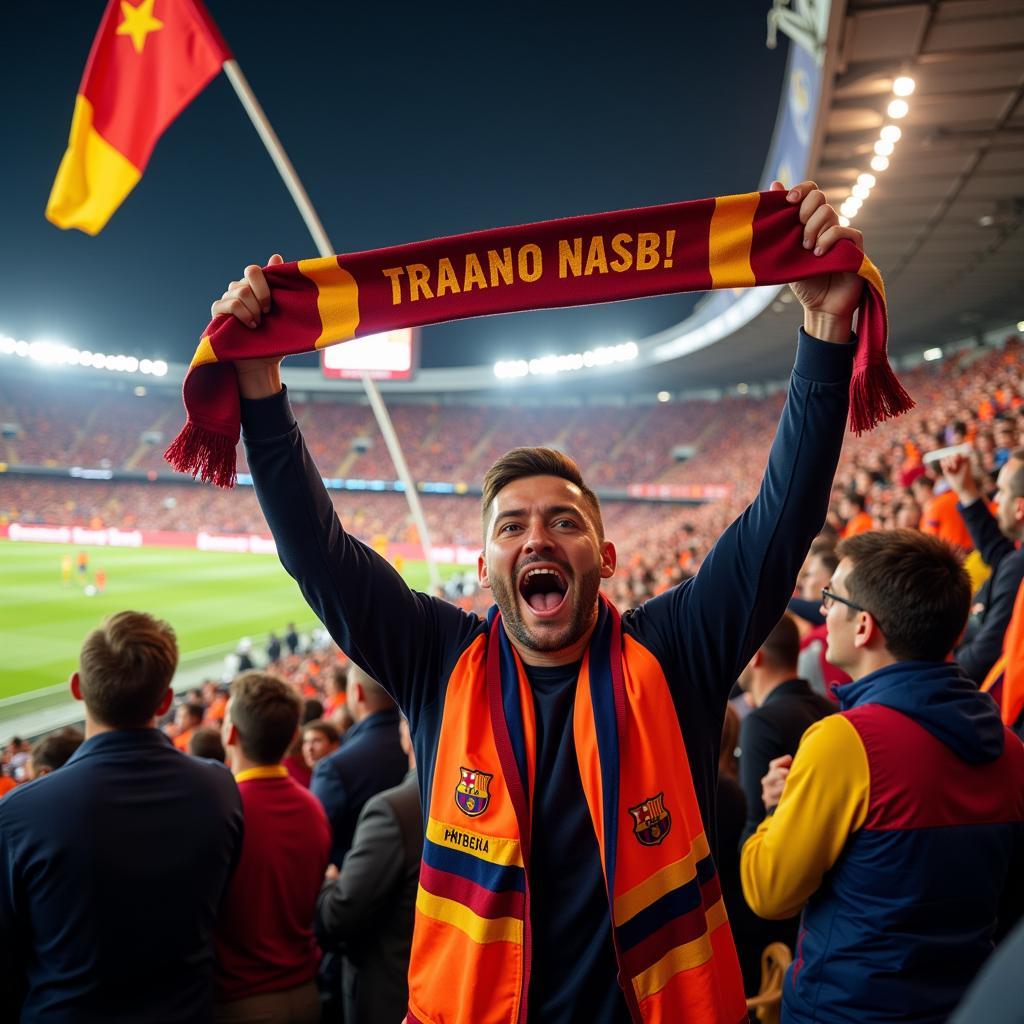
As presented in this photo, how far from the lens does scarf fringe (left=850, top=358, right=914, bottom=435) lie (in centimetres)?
182

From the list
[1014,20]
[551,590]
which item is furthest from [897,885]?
[1014,20]

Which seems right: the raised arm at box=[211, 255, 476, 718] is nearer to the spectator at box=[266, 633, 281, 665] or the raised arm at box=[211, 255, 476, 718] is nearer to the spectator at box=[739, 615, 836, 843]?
the spectator at box=[739, 615, 836, 843]

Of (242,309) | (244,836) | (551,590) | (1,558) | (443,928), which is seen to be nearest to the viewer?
(443,928)

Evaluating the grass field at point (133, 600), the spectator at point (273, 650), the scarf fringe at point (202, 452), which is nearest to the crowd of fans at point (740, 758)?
the scarf fringe at point (202, 452)

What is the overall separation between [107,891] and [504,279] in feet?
6.34

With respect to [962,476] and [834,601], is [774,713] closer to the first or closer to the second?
[834,601]

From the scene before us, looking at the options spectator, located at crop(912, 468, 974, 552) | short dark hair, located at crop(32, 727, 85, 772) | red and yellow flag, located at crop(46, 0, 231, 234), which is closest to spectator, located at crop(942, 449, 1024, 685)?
spectator, located at crop(912, 468, 974, 552)

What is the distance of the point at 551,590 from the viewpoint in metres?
2.03

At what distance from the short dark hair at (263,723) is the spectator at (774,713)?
1.71m

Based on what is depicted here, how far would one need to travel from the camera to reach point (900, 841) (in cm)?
188

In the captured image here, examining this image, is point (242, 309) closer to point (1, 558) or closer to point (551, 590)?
point (551, 590)

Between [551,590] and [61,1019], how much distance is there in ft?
5.70

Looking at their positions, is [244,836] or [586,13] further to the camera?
[586,13]

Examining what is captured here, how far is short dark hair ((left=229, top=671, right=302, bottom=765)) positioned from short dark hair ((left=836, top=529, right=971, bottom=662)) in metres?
1.95
